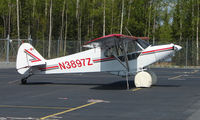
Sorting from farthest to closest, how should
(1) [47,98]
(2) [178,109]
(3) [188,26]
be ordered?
(3) [188,26]
(1) [47,98]
(2) [178,109]

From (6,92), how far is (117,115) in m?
7.62

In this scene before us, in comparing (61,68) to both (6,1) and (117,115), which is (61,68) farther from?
(6,1)

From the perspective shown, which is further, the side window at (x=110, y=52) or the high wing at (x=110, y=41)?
the side window at (x=110, y=52)

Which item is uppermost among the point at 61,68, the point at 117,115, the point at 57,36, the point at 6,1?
the point at 6,1

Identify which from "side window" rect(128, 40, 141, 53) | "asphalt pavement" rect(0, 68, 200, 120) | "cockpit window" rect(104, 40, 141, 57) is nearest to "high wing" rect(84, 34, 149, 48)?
"cockpit window" rect(104, 40, 141, 57)

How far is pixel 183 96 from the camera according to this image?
51.4 feet

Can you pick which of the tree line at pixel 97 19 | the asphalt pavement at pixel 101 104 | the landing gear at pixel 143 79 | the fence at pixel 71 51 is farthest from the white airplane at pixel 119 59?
the tree line at pixel 97 19

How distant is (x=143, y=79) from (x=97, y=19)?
174ft

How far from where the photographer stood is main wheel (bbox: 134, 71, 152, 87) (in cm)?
1869

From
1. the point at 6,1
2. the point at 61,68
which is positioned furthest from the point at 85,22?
the point at 61,68

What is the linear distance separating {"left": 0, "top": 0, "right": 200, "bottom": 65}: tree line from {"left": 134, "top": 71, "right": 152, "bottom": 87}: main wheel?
37455 mm

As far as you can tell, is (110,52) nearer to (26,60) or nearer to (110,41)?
(110,41)

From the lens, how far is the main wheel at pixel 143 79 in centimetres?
1869

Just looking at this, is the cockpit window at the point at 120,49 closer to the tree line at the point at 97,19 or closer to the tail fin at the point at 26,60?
the tail fin at the point at 26,60
